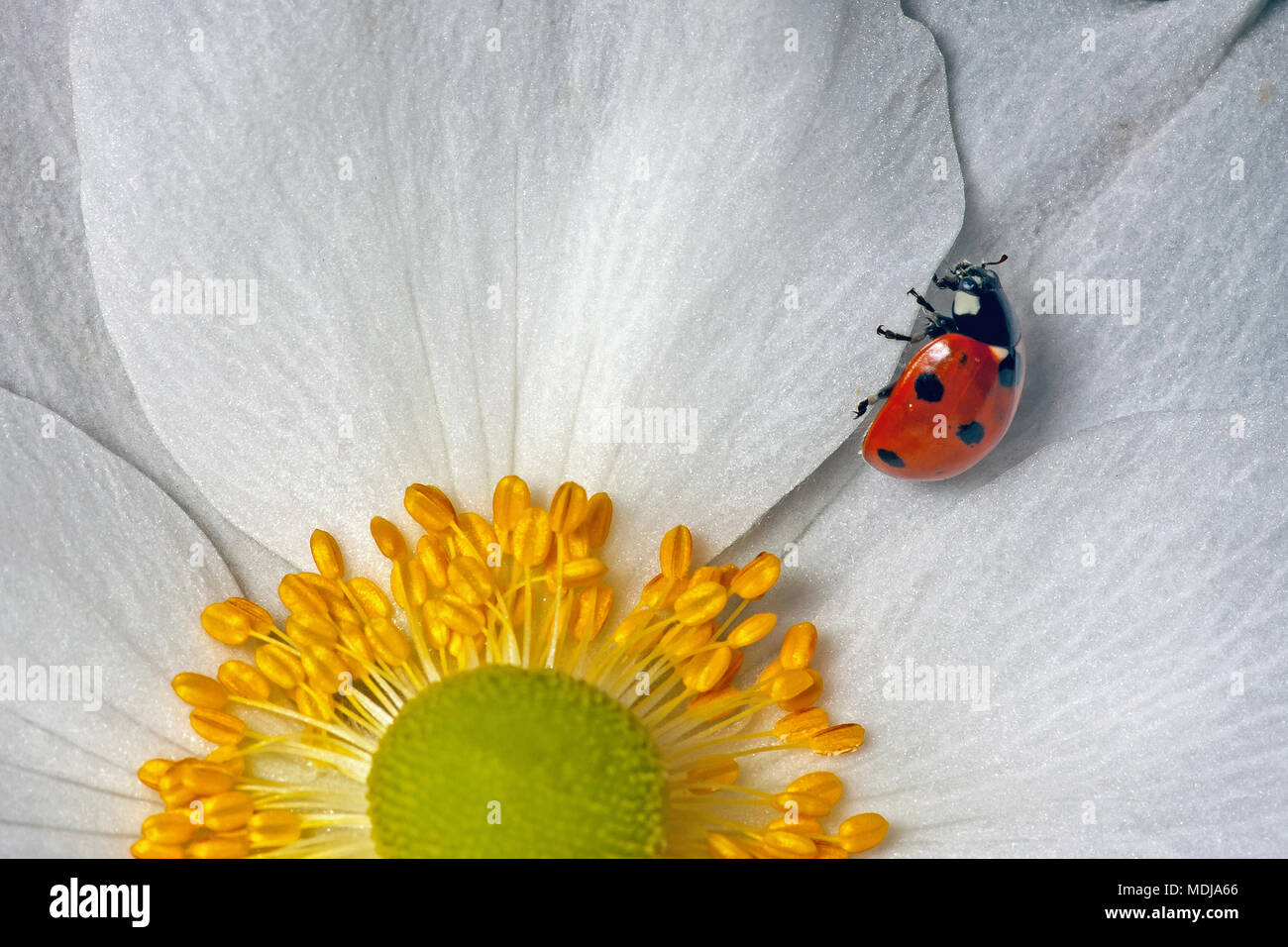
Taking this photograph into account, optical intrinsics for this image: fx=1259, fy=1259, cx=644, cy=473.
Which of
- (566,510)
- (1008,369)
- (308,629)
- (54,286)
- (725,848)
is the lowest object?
(725,848)

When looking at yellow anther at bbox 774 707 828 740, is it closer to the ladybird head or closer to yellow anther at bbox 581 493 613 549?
yellow anther at bbox 581 493 613 549

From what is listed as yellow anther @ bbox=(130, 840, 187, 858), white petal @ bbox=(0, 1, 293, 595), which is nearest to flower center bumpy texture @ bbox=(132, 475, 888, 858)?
yellow anther @ bbox=(130, 840, 187, 858)

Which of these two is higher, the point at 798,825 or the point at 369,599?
the point at 369,599

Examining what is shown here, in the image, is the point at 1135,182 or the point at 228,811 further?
the point at 1135,182

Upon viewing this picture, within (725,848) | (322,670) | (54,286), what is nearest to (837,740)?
(725,848)

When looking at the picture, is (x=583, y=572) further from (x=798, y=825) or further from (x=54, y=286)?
(x=54, y=286)

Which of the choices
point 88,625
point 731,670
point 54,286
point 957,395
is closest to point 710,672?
point 731,670
